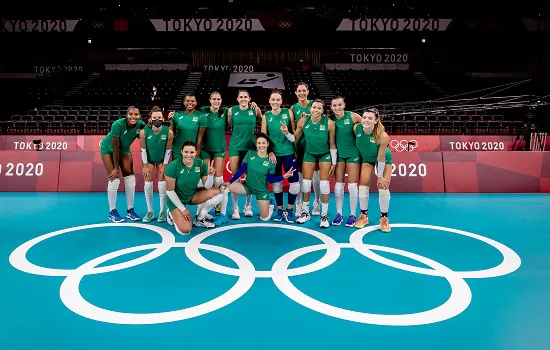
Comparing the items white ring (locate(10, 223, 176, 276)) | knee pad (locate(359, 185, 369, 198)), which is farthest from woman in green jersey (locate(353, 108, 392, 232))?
white ring (locate(10, 223, 176, 276))

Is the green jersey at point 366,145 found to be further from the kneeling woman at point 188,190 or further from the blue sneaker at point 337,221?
the kneeling woman at point 188,190

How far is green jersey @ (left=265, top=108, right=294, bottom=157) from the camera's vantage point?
5.35 meters

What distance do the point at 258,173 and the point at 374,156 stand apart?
1.67 meters

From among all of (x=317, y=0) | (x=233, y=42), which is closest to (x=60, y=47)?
(x=233, y=42)

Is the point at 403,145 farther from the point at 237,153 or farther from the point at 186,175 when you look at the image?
the point at 186,175

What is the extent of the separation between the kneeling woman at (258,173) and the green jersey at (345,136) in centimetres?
77

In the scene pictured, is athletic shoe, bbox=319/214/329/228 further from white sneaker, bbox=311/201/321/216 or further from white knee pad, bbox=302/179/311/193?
white sneaker, bbox=311/201/321/216

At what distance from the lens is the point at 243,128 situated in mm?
5520

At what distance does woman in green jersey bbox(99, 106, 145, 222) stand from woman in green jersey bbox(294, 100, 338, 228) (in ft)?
7.77

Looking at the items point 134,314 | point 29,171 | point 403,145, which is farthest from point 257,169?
point 403,145

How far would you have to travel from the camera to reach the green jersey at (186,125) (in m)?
5.38

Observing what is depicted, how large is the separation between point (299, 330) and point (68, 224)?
4205mm

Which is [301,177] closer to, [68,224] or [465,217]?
[465,217]

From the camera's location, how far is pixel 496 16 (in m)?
24.8
